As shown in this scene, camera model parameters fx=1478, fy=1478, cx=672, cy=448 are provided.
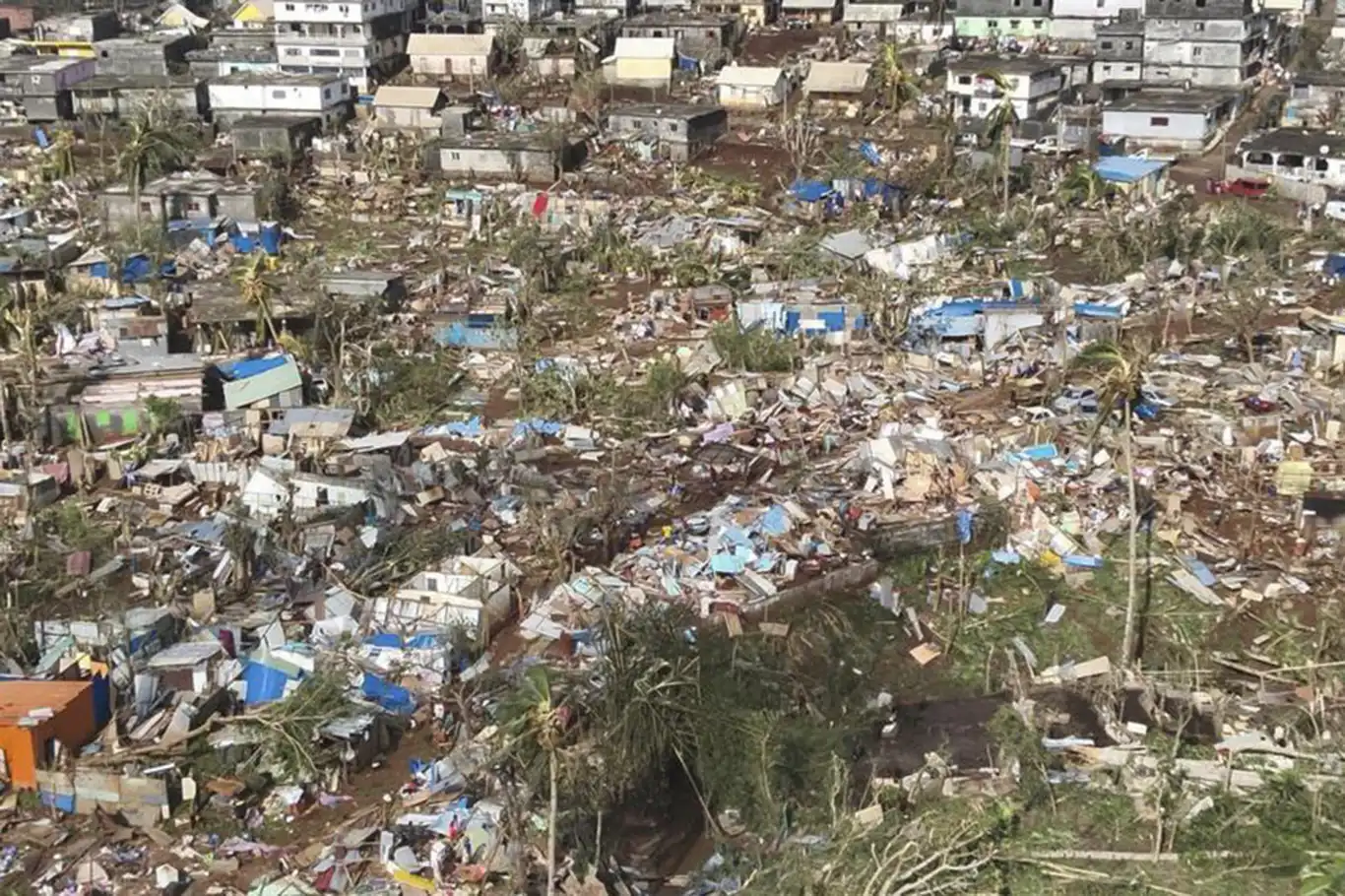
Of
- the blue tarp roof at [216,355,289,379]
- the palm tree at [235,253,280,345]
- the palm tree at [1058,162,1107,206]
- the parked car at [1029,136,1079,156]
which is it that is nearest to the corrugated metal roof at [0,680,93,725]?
the blue tarp roof at [216,355,289,379]

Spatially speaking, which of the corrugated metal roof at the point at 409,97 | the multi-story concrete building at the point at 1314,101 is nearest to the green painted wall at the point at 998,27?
the multi-story concrete building at the point at 1314,101

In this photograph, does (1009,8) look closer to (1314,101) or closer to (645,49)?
(1314,101)

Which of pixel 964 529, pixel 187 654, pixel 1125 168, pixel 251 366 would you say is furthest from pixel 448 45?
pixel 187 654

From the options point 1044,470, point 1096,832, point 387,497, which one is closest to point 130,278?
point 387,497

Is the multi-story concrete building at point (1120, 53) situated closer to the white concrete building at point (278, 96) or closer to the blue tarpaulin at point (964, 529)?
the white concrete building at point (278, 96)

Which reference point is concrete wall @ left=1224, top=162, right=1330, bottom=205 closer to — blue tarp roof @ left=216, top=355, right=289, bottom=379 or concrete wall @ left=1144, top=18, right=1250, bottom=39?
concrete wall @ left=1144, top=18, right=1250, bottom=39

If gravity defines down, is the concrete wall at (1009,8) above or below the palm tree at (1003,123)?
above

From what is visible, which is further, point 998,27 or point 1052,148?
point 998,27
